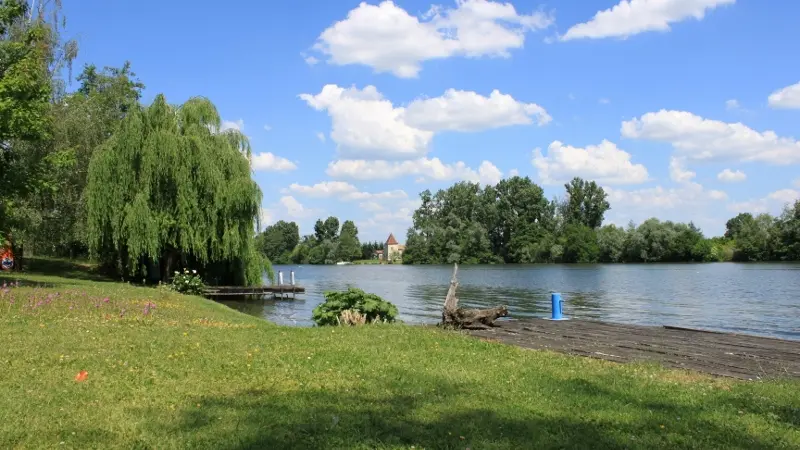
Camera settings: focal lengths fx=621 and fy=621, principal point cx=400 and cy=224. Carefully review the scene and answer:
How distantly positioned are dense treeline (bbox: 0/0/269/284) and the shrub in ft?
46.4

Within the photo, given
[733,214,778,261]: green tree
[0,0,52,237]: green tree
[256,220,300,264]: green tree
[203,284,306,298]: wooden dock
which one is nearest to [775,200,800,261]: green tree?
[733,214,778,261]: green tree

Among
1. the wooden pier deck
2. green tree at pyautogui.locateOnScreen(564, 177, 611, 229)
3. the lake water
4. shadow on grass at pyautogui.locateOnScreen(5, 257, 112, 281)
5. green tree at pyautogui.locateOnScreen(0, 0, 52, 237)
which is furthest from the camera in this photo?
green tree at pyautogui.locateOnScreen(564, 177, 611, 229)

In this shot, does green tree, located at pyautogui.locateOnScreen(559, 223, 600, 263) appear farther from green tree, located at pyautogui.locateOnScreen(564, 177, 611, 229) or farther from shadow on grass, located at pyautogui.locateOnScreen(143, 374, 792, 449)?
shadow on grass, located at pyautogui.locateOnScreen(143, 374, 792, 449)

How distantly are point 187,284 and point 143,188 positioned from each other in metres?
4.69

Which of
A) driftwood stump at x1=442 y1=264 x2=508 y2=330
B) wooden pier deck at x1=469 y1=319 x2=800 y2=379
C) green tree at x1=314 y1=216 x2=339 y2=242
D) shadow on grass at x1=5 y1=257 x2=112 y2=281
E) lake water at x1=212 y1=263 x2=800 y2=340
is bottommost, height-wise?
lake water at x1=212 y1=263 x2=800 y2=340

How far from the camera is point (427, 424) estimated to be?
5.84 meters

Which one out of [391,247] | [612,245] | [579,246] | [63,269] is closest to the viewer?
[63,269]

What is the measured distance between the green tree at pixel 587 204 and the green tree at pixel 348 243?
193ft

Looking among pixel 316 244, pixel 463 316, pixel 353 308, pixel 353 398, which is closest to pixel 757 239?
pixel 463 316

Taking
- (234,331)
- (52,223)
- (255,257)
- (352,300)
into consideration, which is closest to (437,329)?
(352,300)

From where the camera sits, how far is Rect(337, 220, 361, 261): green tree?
145 metres

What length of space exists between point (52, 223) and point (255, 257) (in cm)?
977

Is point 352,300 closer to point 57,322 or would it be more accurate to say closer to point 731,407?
point 57,322

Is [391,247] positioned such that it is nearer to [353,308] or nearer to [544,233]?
[544,233]
